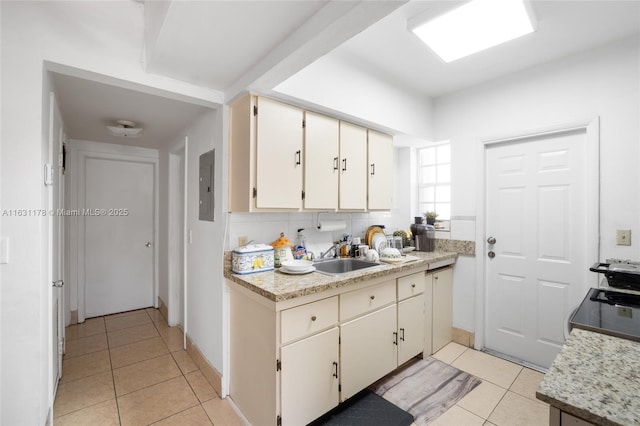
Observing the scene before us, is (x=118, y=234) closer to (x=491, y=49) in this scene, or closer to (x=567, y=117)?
(x=491, y=49)

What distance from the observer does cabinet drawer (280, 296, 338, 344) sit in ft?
4.95

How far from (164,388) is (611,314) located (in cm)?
272

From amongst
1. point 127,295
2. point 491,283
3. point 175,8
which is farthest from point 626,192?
point 127,295

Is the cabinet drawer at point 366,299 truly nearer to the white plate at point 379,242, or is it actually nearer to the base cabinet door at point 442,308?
the white plate at point 379,242

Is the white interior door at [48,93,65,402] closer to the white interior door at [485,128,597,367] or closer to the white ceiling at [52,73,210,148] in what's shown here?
the white ceiling at [52,73,210,148]

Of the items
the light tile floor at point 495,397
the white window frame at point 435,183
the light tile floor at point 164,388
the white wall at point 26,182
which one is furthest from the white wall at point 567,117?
the white wall at point 26,182

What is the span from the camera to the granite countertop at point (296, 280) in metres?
1.50

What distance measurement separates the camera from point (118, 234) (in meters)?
3.61

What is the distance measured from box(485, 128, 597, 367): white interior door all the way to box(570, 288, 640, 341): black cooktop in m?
0.97

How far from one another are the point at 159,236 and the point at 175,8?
10.6 feet

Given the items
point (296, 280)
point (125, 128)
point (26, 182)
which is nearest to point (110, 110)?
point (125, 128)

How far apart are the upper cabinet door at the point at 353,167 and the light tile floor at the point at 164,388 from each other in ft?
5.32

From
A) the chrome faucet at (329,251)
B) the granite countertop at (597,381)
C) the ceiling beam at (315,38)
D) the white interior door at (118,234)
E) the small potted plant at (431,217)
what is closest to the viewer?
the granite countertop at (597,381)

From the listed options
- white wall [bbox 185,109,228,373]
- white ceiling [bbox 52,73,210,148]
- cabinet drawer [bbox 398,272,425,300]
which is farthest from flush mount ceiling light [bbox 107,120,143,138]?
cabinet drawer [bbox 398,272,425,300]
